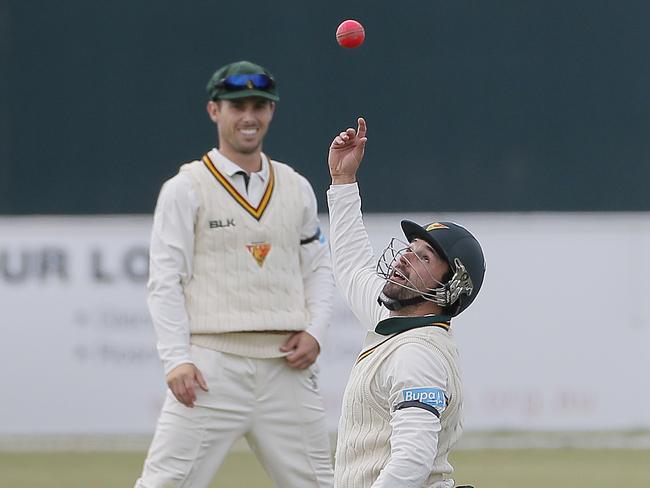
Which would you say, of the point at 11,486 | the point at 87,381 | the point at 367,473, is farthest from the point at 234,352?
the point at 87,381

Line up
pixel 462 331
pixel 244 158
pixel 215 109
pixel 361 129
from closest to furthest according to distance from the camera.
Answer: pixel 361 129
pixel 244 158
pixel 215 109
pixel 462 331

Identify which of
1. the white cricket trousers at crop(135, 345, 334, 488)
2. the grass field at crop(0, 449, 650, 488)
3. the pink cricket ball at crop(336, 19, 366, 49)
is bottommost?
the grass field at crop(0, 449, 650, 488)

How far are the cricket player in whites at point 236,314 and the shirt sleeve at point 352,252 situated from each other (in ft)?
3.13

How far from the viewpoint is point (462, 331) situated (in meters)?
9.98

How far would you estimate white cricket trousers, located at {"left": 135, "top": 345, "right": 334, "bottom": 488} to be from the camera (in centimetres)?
539

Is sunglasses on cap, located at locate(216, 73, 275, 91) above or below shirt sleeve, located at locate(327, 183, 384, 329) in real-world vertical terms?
above

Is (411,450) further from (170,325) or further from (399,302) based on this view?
(170,325)

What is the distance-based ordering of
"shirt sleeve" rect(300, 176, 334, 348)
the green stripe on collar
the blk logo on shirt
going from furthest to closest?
"shirt sleeve" rect(300, 176, 334, 348) < the blk logo on shirt < the green stripe on collar

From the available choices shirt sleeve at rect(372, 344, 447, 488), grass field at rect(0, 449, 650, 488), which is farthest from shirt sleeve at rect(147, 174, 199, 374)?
grass field at rect(0, 449, 650, 488)

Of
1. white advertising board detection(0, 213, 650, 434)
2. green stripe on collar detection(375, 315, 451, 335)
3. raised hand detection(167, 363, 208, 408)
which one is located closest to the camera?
green stripe on collar detection(375, 315, 451, 335)

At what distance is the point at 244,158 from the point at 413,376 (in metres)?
2.04

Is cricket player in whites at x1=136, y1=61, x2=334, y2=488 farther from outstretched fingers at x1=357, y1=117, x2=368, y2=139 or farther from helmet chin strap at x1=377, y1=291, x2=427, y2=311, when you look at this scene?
helmet chin strap at x1=377, y1=291, x2=427, y2=311

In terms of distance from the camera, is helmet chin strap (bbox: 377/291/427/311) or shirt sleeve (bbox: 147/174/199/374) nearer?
helmet chin strap (bbox: 377/291/427/311)

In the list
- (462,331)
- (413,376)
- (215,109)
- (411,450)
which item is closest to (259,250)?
(215,109)
